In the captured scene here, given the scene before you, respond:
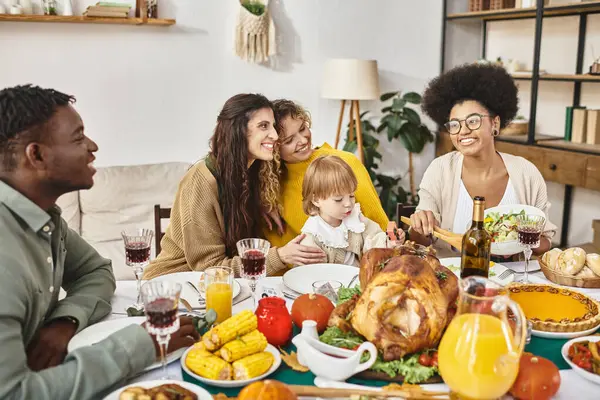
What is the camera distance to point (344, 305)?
1449 mm

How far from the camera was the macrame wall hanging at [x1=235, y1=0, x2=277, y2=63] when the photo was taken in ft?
14.1

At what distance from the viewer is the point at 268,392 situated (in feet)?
3.58

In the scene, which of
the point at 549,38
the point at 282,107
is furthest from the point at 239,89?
the point at 549,38

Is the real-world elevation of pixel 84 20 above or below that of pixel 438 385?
above

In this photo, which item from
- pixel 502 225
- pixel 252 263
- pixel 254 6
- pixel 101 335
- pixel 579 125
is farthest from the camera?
pixel 254 6

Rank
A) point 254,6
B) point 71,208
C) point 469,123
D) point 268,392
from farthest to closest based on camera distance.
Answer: point 254,6
point 71,208
point 469,123
point 268,392

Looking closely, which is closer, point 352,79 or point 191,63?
point 191,63

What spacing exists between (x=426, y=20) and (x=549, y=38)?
98cm

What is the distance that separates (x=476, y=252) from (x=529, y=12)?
314cm

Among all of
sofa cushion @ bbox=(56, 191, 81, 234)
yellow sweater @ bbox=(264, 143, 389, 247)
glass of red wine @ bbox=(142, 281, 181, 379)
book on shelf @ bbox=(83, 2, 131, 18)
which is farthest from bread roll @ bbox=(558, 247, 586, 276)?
book on shelf @ bbox=(83, 2, 131, 18)

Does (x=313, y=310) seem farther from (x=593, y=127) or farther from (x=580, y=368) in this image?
(x=593, y=127)

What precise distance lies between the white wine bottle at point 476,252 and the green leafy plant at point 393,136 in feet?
→ 9.33

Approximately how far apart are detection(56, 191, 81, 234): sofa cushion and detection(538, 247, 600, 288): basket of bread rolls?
280 centimetres

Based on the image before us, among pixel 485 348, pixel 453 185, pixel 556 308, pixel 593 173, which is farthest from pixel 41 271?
pixel 593 173
